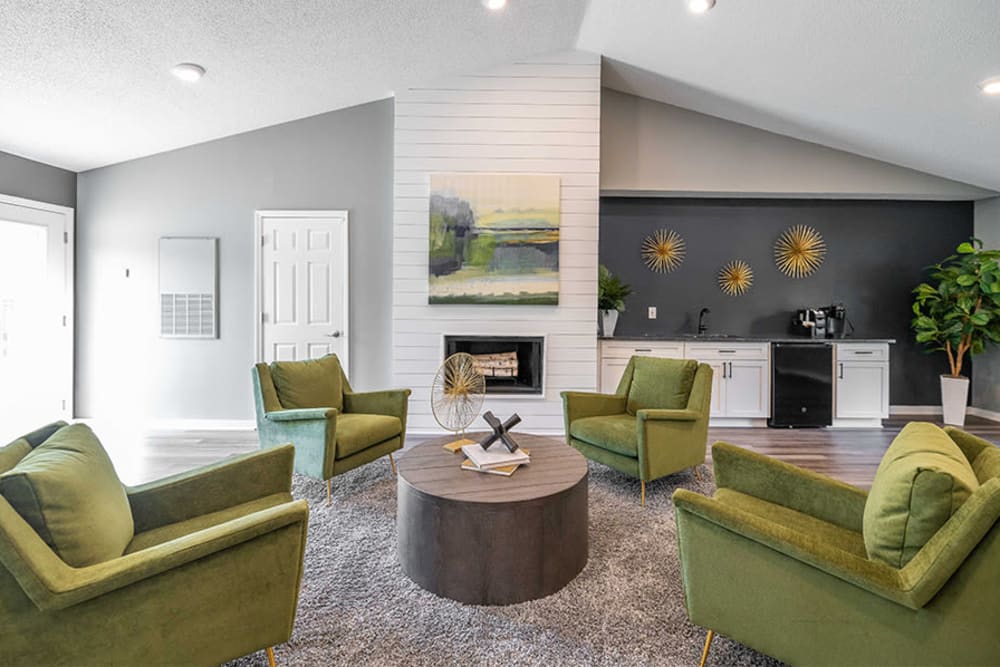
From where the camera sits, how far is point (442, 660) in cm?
165

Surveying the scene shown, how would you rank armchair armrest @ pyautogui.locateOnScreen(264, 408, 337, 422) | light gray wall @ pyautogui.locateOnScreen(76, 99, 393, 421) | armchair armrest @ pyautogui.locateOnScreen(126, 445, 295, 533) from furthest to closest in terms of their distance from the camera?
light gray wall @ pyautogui.locateOnScreen(76, 99, 393, 421)
armchair armrest @ pyautogui.locateOnScreen(264, 408, 337, 422)
armchair armrest @ pyautogui.locateOnScreen(126, 445, 295, 533)

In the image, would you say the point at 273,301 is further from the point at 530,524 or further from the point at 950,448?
the point at 950,448

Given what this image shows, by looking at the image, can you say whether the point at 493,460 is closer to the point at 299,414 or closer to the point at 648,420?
the point at 648,420

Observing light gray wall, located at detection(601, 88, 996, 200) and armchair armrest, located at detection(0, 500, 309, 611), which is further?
light gray wall, located at detection(601, 88, 996, 200)

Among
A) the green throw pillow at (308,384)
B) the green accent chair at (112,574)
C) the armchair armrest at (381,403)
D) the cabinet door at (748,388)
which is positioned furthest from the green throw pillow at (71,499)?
the cabinet door at (748,388)

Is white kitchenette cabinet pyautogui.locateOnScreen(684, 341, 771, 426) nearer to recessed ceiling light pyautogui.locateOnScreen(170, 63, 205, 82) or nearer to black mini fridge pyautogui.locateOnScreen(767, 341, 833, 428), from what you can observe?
black mini fridge pyautogui.locateOnScreen(767, 341, 833, 428)

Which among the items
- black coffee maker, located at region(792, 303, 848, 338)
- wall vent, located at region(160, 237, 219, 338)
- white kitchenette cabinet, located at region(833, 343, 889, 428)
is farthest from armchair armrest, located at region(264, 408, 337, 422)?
black coffee maker, located at region(792, 303, 848, 338)

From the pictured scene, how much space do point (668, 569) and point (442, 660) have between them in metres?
1.10

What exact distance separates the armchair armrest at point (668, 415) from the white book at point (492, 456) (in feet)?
2.75

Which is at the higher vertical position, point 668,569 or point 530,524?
point 530,524

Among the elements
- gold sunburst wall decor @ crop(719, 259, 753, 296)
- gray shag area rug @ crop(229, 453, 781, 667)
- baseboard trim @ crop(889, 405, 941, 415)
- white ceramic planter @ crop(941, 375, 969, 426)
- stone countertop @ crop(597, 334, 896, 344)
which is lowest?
gray shag area rug @ crop(229, 453, 781, 667)

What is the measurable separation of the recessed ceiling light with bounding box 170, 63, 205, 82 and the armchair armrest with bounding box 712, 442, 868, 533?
4.18 meters

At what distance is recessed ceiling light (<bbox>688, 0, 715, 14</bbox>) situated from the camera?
10.8ft

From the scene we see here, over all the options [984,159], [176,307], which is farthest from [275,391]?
[984,159]
